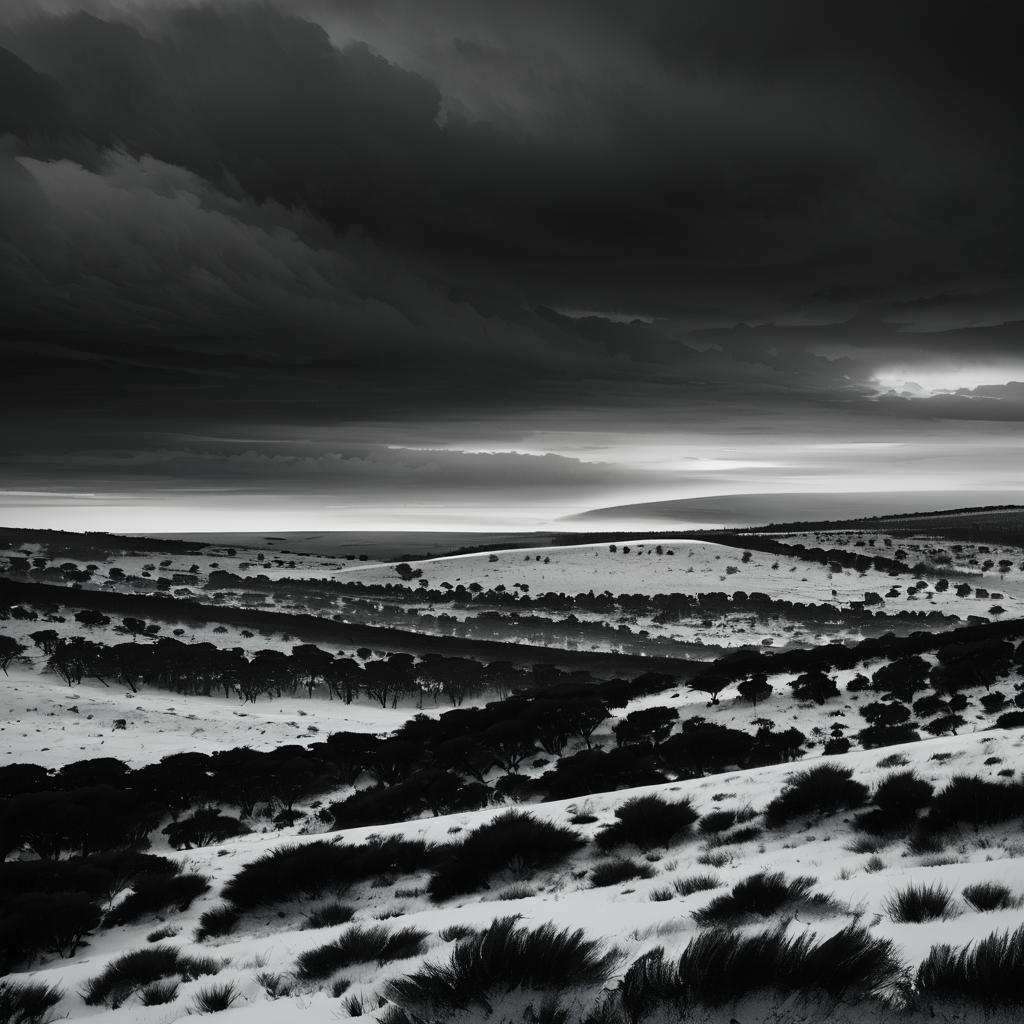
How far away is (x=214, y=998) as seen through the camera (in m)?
6.64

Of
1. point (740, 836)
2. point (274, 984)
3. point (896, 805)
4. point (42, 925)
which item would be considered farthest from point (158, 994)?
point (896, 805)

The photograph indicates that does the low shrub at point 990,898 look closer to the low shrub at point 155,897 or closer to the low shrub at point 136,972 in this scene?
the low shrub at point 136,972

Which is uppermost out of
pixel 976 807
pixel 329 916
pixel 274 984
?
pixel 976 807

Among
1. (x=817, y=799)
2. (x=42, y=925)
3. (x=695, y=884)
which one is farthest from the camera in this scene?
(x=817, y=799)

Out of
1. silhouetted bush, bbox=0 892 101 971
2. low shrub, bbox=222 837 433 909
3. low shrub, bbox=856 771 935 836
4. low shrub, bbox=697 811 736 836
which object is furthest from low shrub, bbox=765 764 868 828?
silhouetted bush, bbox=0 892 101 971

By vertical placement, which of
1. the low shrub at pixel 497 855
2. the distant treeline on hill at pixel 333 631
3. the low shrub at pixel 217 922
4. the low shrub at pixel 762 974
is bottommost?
the distant treeline on hill at pixel 333 631

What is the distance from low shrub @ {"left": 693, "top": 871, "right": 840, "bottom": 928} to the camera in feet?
21.6

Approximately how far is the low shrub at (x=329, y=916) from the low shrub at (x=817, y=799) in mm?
6534

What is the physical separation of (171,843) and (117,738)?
14.9 metres

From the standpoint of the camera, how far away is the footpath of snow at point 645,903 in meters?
6.16

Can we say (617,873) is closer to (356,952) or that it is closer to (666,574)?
(356,952)

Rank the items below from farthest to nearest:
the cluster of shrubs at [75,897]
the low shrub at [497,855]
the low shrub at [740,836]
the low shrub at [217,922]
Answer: the low shrub at [740,836] → the low shrub at [497,855] → the low shrub at [217,922] → the cluster of shrubs at [75,897]

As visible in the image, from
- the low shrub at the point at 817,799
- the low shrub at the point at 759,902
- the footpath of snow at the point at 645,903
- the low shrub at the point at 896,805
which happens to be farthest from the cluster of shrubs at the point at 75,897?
the low shrub at the point at 896,805

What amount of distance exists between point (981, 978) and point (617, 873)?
596cm
